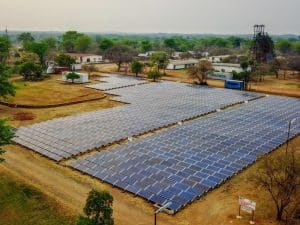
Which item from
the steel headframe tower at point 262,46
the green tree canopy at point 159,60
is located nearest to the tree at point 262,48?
the steel headframe tower at point 262,46

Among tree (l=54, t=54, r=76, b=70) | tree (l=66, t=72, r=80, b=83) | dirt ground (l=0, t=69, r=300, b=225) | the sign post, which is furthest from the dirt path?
tree (l=54, t=54, r=76, b=70)

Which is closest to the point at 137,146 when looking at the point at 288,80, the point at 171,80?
the point at 171,80

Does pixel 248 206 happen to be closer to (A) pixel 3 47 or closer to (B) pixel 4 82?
(B) pixel 4 82

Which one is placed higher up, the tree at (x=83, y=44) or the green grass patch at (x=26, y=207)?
the tree at (x=83, y=44)

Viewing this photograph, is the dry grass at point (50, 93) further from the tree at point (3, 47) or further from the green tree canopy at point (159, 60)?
the green tree canopy at point (159, 60)

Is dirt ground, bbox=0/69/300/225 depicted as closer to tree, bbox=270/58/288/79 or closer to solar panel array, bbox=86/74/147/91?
solar panel array, bbox=86/74/147/91

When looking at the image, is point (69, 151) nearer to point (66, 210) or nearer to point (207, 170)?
point (66, 210)

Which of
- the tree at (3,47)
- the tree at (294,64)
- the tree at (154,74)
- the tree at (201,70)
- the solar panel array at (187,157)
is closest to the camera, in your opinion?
→ the solar panel array at (187,157)
